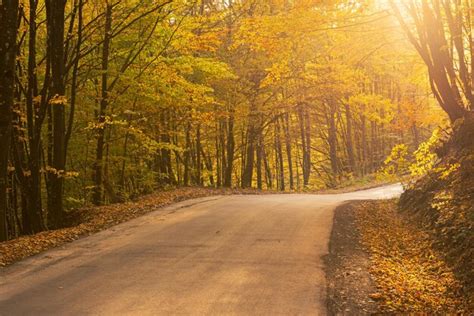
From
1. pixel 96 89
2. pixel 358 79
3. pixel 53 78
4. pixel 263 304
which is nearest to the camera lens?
pixel 263 304

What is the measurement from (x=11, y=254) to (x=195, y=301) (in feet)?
15.7

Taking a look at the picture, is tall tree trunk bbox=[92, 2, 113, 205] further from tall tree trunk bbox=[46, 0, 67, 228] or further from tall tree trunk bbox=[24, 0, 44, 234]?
tall tree trunk bbox=[24, 0, 44, 234]

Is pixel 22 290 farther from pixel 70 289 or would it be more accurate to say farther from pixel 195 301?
pixel 195 301

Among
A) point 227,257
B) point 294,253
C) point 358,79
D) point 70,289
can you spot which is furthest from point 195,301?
point 358,79

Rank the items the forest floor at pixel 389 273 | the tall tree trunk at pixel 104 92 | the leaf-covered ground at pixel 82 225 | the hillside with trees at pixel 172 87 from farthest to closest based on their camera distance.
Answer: the tall tree trunk at pixel 104 92 < the hillside with trees at pixel 172 87 < the leaf-covered ground at pixel 82 225 < the forest floor at pixel 389 273

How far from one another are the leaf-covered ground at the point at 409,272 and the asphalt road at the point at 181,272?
934mm

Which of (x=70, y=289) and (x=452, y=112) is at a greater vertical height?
(x=452, y=112)

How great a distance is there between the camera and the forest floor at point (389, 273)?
6.82 meters

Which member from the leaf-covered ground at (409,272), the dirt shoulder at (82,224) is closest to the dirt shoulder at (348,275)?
the leaf-covered ground at (409,272)

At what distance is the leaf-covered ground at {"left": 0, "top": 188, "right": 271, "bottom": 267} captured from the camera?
9.96 metres

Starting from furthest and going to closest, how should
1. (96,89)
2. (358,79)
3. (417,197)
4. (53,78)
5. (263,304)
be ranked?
(358,79) < (96,89) < (417,197) < (53,78) < (263,304)

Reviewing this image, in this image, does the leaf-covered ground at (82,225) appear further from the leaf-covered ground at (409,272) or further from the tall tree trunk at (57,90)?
the leaf-covered ground at (409,272)

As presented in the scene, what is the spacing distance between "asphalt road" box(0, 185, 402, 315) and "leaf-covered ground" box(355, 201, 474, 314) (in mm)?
934

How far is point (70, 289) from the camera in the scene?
23.9 feet
